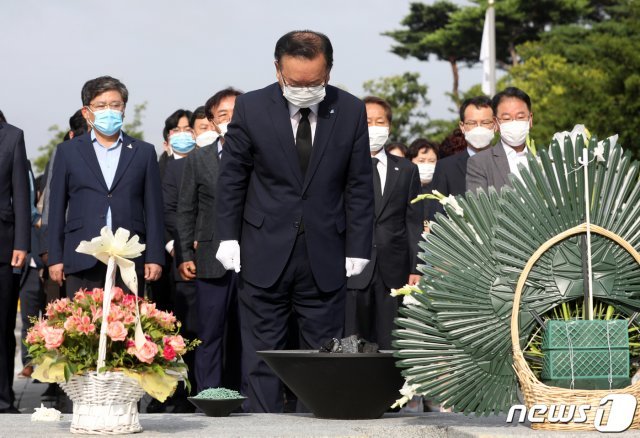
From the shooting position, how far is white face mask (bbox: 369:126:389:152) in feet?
33.9

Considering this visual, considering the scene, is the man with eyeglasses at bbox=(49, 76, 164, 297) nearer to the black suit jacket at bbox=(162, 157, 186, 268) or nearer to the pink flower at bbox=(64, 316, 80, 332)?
the black suit jacket at bbox=(162, 157, 186, 268)

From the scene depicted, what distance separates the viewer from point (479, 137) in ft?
34.8

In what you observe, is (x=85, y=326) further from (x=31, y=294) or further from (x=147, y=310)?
(x=31, y=294)

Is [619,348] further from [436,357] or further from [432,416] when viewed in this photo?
[432,416]

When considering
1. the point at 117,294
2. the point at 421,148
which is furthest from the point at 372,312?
the point at 117,294

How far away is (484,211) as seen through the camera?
6.38m

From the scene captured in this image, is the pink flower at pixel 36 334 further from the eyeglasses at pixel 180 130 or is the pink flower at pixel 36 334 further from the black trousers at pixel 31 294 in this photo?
the black trousers at pixel 31 294

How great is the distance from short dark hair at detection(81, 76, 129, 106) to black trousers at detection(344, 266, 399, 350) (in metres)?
2.44

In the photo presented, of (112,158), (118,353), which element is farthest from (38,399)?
(118,353)

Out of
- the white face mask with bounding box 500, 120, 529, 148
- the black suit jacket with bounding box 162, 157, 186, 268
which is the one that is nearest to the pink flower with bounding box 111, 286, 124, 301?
the white face mask with bounding box 500, 120, 529, 148

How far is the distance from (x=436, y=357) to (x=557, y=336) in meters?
0.61

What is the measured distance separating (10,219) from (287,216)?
3.08 m

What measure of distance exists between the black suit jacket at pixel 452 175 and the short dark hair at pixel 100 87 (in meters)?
2.55

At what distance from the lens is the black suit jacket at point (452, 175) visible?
9.92 m
